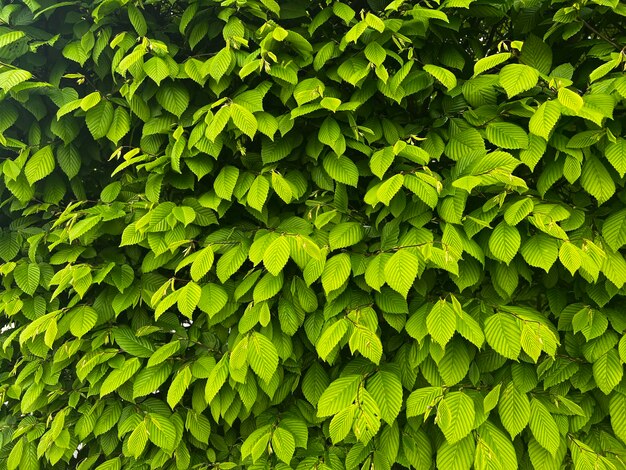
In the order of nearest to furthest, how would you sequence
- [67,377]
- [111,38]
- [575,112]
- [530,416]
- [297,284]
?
[575,112] → [530,416] → [297,284] → [111,38] → [67,377]

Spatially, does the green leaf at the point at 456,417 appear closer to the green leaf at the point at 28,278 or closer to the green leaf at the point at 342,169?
the green leaf at the point at 342,169

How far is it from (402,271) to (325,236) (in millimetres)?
372

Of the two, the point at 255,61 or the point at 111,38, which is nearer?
the point at 255,61

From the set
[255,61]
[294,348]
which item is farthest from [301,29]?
[294,348]

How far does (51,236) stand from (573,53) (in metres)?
2.33

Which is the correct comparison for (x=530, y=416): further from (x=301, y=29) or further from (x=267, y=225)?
(x=301, y=29)

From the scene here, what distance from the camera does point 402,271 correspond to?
1.55 meters

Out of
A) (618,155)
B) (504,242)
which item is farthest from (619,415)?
(618,155)

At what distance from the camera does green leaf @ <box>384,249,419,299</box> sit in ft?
5.02

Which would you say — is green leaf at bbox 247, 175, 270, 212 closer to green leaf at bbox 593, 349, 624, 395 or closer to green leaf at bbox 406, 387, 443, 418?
green leaf at bbox 406, 387, 443, 418

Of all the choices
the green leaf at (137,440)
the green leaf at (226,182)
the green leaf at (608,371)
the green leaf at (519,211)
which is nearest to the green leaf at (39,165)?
the green leaf at (226,182)

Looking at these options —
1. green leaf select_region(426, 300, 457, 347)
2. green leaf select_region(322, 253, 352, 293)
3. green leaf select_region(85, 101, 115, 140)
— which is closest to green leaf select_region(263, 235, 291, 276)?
green leaf select_region(322, 253, 352, 293)

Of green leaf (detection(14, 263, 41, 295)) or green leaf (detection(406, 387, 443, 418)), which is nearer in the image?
green leaf (detection(406, 387, 443, 418))

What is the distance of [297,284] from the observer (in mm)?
1813
